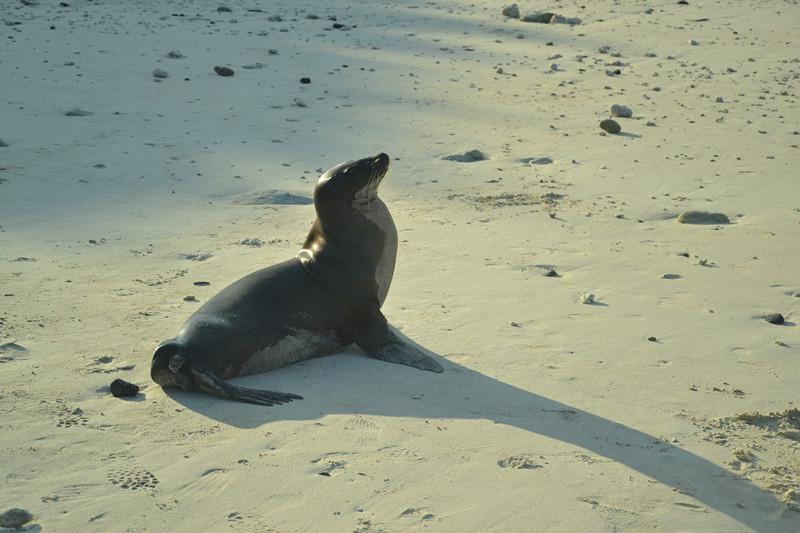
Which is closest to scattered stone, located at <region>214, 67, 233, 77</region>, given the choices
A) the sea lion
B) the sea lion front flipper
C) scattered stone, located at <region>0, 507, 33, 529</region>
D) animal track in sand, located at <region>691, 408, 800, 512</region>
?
the sea lion

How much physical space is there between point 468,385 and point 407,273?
1.66 meters

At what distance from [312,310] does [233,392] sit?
713mm

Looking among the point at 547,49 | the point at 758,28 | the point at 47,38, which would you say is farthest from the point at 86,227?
the point at 758,28

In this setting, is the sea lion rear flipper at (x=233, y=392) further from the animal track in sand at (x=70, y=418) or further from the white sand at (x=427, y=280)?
the animal track in sand at (x=70, y=418)

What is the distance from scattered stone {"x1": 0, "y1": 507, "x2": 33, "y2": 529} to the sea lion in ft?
3.76

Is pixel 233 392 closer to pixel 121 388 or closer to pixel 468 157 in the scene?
pixel 121 388

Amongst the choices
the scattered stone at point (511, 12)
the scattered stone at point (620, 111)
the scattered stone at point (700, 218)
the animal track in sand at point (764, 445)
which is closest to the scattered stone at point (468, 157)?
the scattered stone at point (620, 111)

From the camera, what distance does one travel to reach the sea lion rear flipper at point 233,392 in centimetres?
404

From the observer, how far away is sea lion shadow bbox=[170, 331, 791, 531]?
3.33 m

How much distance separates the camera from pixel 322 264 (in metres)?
4.78

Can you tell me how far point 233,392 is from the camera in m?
4.06

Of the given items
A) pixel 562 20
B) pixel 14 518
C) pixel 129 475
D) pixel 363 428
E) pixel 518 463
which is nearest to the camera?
pixel 14 518

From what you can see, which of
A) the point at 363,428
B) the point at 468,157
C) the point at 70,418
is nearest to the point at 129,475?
the point at 70,418

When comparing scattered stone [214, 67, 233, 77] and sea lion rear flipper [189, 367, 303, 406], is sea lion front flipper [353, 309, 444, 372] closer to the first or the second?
sea lion rear flipper [189, 367, 303, 406]
